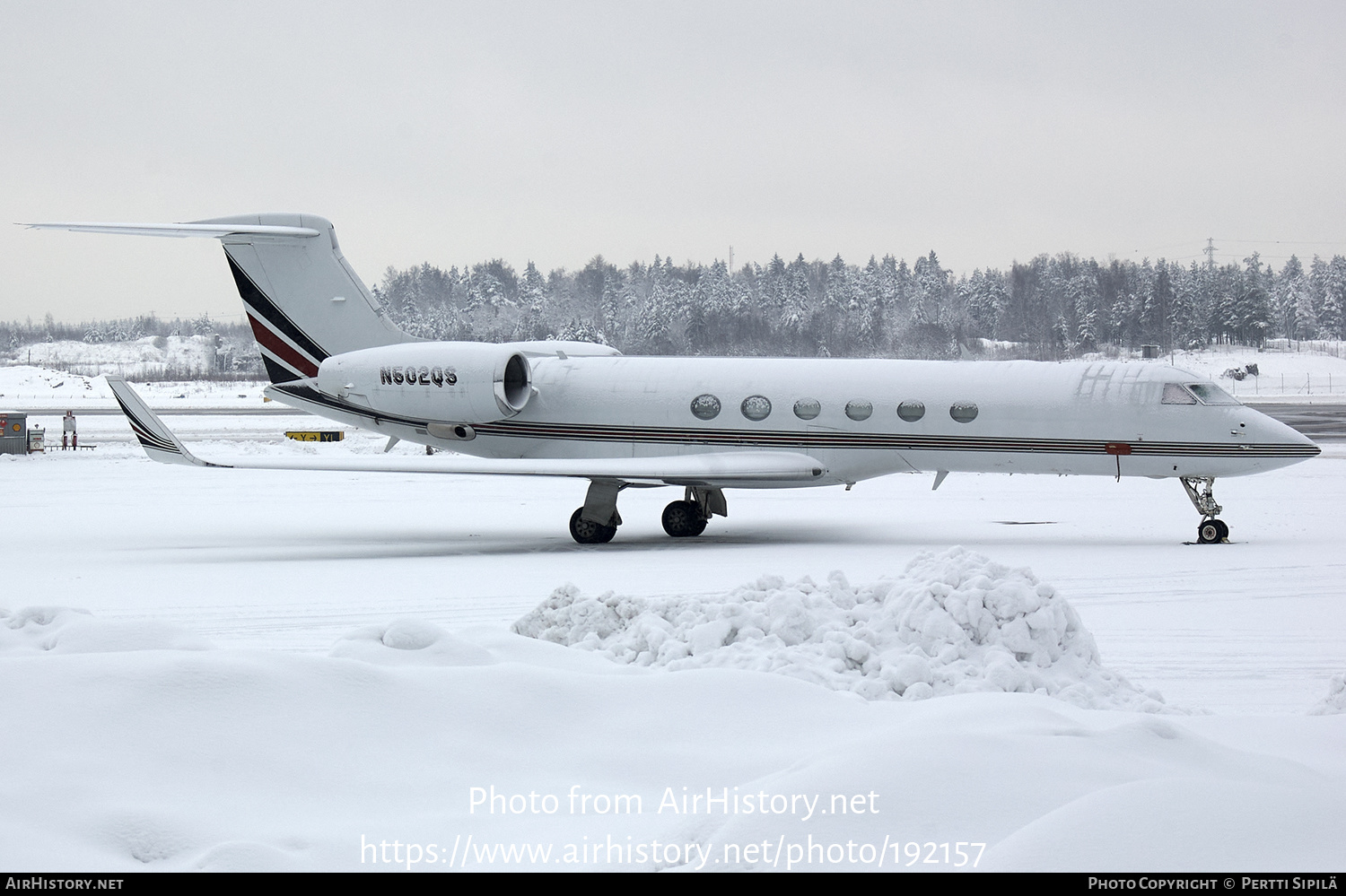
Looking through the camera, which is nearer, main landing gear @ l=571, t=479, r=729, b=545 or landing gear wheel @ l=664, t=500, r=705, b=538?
→ main landing gear @ l=571, t=479, r=729, b=545

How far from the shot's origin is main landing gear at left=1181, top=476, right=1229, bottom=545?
44.9ft

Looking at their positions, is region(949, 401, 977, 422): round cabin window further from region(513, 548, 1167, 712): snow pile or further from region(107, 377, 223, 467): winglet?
region(107, 377, 223, 467): winglet

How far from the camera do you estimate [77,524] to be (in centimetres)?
1595

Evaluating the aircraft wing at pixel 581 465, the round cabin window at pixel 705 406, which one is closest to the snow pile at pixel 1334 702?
the aircraft wing at pixel 581 465

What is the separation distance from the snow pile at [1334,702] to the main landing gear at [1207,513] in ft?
27.1

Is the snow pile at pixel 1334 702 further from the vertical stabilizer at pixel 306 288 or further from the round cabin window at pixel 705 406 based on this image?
the vertical stabilizer at pixel 306 288

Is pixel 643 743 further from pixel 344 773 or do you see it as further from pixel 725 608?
pixel 725 608

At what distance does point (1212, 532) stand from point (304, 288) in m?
12.3

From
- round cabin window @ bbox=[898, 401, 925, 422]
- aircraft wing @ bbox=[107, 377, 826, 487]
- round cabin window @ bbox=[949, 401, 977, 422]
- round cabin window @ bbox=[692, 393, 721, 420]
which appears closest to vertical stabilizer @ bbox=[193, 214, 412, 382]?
aircraft wing @ bbox=[107, 377, 826, 487]

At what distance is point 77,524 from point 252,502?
381cm

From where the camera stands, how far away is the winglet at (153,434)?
46.2 ft

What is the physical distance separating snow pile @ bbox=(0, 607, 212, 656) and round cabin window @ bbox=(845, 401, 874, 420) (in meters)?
10.4
